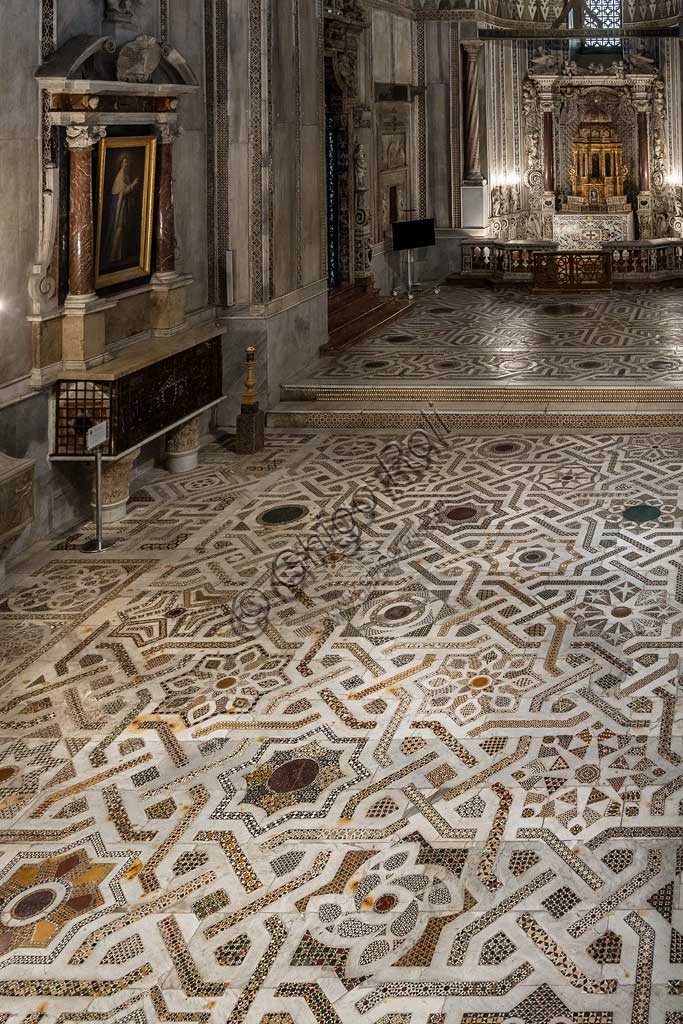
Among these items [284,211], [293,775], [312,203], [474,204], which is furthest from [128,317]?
[474,204]

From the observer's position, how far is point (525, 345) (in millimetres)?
12703

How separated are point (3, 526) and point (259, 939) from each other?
10.5ft

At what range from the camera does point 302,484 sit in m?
8.63

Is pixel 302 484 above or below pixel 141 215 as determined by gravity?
below

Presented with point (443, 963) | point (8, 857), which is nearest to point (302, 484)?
point (8, 857)

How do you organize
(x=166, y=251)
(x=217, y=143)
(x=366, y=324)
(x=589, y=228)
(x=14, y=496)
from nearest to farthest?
(x=14, y=496) → (x=166, y=251) → (x=217, y=143) → (x=366, y=324) → (x=589, y=228)

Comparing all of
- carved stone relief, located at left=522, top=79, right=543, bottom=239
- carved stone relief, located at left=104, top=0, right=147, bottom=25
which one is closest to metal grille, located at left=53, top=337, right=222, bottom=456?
carved stone relief, located at left=104, top=0, right=147, bottom=25

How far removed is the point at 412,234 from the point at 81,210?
32.2ft

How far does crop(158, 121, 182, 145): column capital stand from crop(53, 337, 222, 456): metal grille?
1.57m

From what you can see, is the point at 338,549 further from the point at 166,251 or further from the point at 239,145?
the point at 239,145

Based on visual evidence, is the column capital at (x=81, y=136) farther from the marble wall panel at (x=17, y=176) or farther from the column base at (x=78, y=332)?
the column base at (x=78, y=332)

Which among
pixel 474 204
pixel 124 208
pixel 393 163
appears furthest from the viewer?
pixel 474 204

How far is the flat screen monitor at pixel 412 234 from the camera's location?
1633 centimetres

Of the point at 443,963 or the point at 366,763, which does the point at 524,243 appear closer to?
the point at 366,763
